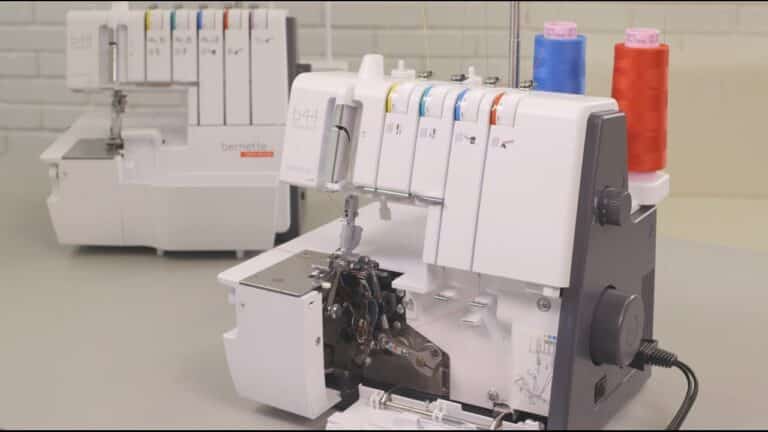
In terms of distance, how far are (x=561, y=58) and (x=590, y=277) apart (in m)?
0.49

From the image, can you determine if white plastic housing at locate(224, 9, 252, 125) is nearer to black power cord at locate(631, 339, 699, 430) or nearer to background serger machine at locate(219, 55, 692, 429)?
background serger machine at locate(219, 55, 692, 429)

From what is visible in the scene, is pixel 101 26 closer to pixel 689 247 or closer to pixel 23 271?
pixel 23 271

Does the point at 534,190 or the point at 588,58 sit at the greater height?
the point at 588,58

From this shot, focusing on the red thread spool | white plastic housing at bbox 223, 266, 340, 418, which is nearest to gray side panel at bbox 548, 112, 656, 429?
the red thread spool

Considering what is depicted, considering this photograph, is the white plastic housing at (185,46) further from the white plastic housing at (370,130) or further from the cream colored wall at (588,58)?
the white plastic housing at (370,130)

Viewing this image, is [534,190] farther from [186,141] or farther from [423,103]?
[186,141]

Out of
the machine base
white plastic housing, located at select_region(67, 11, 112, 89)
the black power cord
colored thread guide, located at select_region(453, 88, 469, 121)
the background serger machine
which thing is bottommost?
Result: the machine base

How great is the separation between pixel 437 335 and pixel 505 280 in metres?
0.21

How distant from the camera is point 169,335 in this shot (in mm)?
2684

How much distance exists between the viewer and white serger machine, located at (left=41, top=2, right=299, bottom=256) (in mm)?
3211

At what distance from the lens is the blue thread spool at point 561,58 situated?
2.26 metres

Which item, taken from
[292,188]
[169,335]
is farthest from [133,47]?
[169,335]

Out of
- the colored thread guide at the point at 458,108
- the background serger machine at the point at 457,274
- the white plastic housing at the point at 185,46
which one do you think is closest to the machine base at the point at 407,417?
the background serger machine at the point at 457,274

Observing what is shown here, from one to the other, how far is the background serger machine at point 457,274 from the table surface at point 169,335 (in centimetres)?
15
